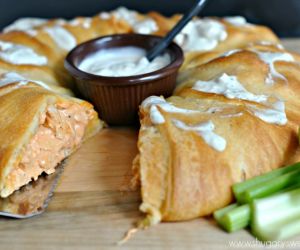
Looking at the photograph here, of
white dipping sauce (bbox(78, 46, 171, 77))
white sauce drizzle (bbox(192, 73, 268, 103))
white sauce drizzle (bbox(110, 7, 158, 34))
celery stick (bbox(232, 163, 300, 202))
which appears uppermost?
white sauce drizzle (bbox(192, 73, 268, 103))

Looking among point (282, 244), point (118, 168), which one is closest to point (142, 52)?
point (118, 168)

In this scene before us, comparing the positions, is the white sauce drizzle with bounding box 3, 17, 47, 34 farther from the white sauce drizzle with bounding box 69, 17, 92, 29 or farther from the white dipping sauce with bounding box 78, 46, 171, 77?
the white dipping sauce with bounding box 78, 46, 171, 77

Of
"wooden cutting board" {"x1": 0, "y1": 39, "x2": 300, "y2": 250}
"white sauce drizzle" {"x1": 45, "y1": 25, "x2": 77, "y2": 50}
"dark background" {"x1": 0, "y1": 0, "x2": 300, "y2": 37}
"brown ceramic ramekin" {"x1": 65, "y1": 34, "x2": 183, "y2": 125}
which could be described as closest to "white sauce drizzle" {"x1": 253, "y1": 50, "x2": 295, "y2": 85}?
"brown ceramic ramekin" {"x1": 65, "y1": 34, "x2": 183, "y2": 125}

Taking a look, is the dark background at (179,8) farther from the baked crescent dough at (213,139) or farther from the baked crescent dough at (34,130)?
the baked crescent dough at (34,130)

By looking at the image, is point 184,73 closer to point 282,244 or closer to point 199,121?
point 199,121

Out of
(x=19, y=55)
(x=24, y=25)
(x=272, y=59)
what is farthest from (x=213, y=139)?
(x=24, y=25)

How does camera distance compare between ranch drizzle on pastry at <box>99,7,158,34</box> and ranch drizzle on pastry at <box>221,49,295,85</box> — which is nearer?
ranch drizzle on pastry at <box>221,49,295,85</box>
